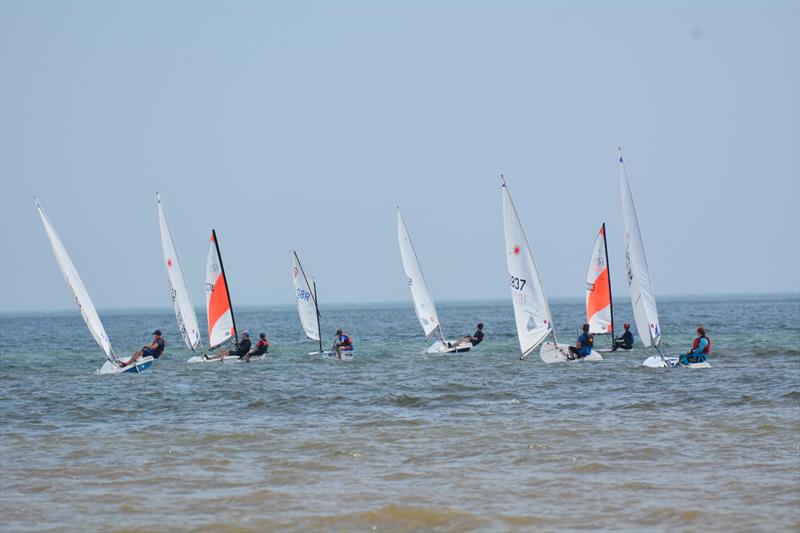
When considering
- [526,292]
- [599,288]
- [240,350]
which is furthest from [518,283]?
[599,288]

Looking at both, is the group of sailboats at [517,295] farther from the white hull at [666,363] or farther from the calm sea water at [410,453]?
the calm sea water at [410,453]

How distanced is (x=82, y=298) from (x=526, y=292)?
42.1 feet

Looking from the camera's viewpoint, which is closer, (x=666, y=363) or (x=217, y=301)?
(x=666, y=363)

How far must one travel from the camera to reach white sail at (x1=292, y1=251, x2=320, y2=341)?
133 ft

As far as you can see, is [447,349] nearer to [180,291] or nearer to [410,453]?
[180,291]

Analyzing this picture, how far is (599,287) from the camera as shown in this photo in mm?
38844

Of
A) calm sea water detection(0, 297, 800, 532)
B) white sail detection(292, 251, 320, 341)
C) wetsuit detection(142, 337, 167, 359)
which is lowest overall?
calm sea water detection(0, 297, 800, 532)

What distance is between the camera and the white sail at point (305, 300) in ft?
133

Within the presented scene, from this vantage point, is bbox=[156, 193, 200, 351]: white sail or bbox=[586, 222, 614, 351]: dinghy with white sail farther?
bbox=[586, 222, 614, 351]: dinghy with white sail

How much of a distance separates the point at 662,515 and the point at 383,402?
1065cm

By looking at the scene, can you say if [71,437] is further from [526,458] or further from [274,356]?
[274,356]

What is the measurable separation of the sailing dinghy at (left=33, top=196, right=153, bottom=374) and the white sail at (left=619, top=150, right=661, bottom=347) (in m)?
14.7

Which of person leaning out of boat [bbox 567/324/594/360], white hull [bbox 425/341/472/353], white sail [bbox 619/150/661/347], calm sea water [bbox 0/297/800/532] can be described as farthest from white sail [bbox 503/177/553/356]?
white hull [bbox 425/341/472/353]

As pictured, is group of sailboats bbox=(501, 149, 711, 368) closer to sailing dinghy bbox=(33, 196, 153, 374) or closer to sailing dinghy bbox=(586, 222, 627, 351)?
sailing dinghy bbox=(586, 222, 627, 351)
